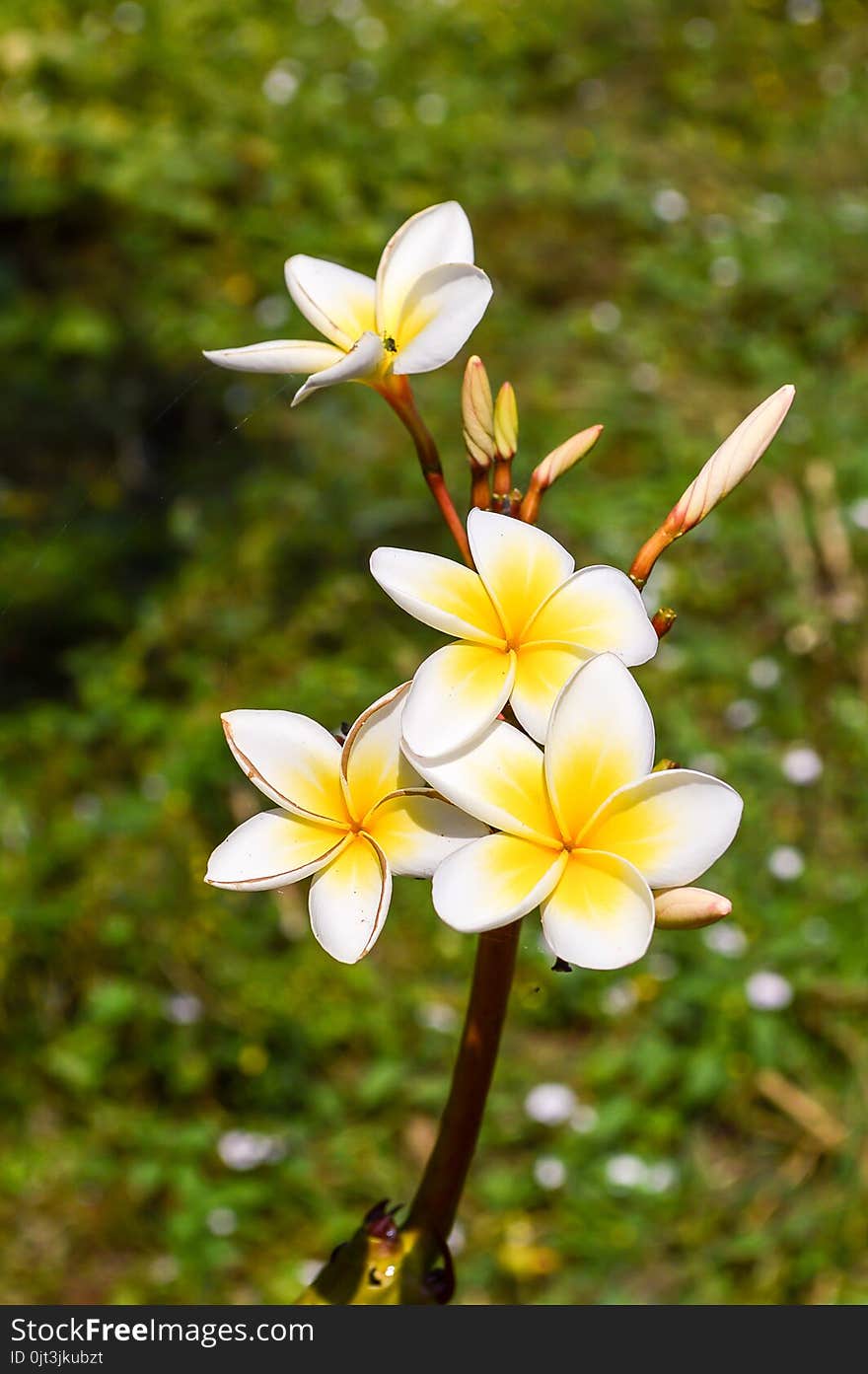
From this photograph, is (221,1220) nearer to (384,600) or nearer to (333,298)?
(384,600)

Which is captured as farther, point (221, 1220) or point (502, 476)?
point (221, 1220)

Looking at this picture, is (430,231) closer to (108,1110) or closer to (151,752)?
(108,1110)

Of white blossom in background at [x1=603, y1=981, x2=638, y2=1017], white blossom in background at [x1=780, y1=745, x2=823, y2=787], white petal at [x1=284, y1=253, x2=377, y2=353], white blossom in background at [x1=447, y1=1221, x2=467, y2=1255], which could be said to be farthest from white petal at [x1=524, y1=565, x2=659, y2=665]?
white blossom in background at [x1=780, y1=745, x2=823, y2=787]

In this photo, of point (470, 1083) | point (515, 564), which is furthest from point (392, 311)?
point (470, 1083)

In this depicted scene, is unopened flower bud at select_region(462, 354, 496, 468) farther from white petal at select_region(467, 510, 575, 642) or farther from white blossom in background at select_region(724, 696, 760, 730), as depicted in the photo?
white blossom in background at select_region(724, 696, 760, 730)

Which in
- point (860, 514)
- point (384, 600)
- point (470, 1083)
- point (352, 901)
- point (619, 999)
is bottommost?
point (619, 999)
